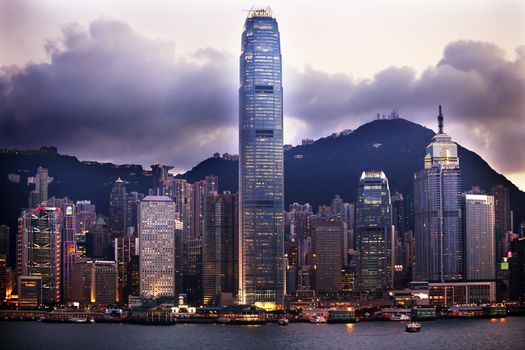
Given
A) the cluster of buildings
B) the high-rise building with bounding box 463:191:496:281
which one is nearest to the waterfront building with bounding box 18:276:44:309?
the cluster of buildings

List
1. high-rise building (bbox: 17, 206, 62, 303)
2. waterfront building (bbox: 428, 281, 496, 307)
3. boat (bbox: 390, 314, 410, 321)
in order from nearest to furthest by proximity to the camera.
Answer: boat (bbox: 390, 314, 410, 321), high-rise building (bbox: 17, 206, 62, 303), waterfront building (bbox: 428, 281, 496, 307)

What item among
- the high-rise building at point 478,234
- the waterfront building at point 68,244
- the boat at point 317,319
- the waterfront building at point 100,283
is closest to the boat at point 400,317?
the boat at point 317,319

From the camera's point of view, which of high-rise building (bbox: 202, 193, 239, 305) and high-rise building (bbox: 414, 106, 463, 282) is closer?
high-rise building (bbox: 202, 193, 239, 305)

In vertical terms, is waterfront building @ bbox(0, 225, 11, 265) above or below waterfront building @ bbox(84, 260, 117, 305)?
above

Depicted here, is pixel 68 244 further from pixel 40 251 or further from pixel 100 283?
pixel 100 283

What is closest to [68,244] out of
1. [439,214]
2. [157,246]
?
[157,246]

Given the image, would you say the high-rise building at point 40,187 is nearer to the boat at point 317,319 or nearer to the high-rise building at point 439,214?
the boat at point 317,319

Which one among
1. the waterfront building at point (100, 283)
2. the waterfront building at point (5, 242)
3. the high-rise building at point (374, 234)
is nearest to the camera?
the waterfront building at point (100, 283)

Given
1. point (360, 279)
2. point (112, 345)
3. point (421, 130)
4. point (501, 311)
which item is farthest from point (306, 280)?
point (112, 345)

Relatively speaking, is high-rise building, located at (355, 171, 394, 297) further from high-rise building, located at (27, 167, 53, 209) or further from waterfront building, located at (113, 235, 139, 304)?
high-rise building, located at (27, 167, 53, 209)
